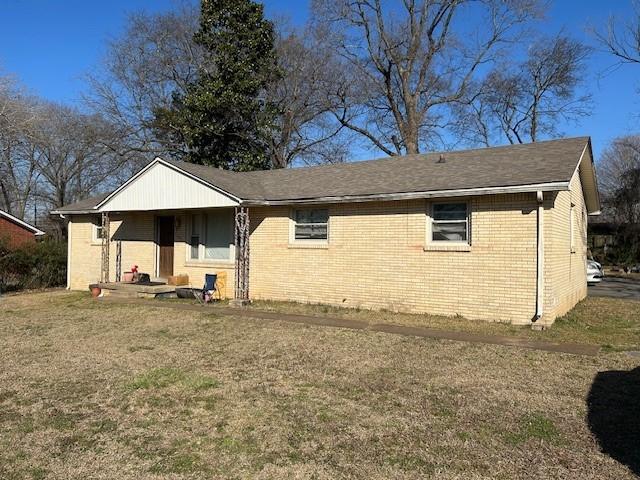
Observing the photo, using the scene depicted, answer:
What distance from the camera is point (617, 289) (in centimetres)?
2045

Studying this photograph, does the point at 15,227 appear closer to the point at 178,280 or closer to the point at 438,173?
the point at 178,280

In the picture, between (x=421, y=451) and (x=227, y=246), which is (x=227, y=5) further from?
(x=421, y=451)

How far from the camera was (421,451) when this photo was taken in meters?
4.36

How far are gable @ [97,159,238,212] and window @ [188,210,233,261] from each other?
144 centimetres

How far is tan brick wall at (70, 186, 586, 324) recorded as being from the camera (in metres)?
10.6

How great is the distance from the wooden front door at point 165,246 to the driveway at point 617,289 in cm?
1479

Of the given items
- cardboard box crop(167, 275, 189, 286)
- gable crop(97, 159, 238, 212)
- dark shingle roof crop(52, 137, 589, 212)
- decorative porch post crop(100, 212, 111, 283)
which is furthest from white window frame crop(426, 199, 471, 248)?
decorative porch post crop(100, 212, 111, 283)

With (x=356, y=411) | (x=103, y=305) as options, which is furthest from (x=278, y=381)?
(x=103, y=305)

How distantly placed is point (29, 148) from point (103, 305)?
113 ft

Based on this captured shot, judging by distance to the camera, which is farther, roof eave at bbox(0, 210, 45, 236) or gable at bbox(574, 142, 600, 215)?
roof eave at bbox(0, 210, 45, 236)

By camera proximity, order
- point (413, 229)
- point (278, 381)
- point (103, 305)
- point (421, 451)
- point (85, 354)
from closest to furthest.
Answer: point (421, 451) → point (278, 381) → point (85, 354) → point (413, 229) → point (103, 305)

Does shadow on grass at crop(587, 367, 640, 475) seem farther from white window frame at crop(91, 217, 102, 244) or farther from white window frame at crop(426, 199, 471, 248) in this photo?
white window frame at crop(91, 217, 102, 244)

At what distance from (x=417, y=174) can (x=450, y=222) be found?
205cm

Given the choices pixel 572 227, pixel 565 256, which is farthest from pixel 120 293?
pixel 572 227
